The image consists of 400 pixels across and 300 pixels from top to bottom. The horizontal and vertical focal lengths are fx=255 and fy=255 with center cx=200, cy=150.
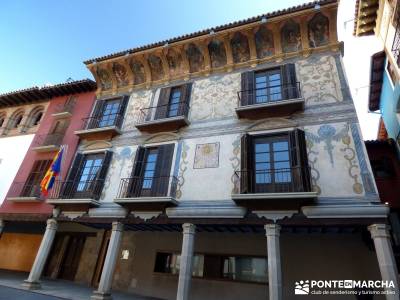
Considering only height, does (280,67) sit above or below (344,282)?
above

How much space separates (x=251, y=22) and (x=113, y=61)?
7.35 metres

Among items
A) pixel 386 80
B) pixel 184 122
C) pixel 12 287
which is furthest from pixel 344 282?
pixel 12 287

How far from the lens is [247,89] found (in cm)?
1052

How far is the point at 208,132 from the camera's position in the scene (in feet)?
34.0

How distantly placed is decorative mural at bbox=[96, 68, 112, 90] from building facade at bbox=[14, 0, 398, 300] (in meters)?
0.66

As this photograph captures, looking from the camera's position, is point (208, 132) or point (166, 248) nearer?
point (208, 132)

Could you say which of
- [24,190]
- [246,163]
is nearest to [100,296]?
[246,163]

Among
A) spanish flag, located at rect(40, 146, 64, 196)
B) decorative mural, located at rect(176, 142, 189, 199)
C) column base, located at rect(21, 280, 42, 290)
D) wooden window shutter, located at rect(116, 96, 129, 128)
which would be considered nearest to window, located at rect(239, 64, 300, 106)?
decorative mural, located at rect(176, 142, 189, 199)

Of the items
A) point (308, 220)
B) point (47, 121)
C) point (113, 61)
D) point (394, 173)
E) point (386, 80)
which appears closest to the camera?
point (308, 220)

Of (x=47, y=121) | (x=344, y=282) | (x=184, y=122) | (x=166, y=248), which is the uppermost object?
(x=47, y=121)

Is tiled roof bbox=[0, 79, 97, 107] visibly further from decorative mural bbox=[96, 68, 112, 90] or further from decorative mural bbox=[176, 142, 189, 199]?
decorative mural bbox=[176, 142, 189, 199]

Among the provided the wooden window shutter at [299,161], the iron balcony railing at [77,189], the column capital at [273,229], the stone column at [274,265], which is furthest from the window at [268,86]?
the iron balcony railing at [77,189]

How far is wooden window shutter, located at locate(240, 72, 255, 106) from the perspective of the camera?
10.2 meters

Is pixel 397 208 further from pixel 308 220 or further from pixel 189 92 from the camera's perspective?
pixel 189 92
